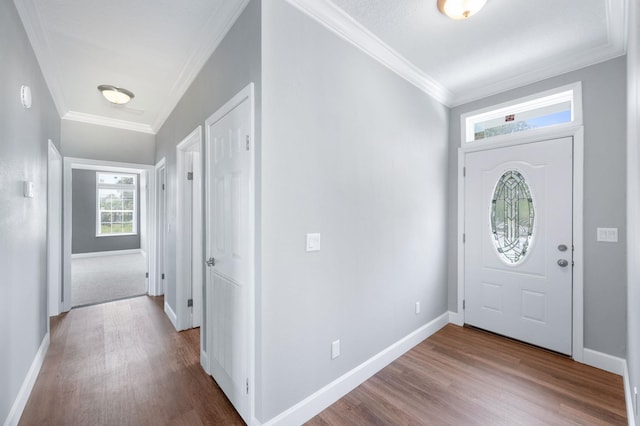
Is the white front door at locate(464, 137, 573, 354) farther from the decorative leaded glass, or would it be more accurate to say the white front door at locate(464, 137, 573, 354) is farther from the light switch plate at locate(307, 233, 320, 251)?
the light switch plate at locate(307, 233, 320, 251)

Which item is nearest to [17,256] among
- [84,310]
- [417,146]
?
[84,310]

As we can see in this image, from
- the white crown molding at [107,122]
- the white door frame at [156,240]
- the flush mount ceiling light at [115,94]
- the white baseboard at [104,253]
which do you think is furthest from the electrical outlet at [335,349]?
A: the white baseboard at [104,253]

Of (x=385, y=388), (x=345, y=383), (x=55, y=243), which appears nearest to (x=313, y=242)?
(x=345, y=383)

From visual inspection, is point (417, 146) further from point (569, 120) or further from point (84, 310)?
point (84, 310)

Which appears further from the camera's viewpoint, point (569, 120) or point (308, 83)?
point (569, 120)

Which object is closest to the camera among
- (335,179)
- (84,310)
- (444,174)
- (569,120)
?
(335,179)

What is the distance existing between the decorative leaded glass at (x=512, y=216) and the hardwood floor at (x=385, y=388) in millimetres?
986

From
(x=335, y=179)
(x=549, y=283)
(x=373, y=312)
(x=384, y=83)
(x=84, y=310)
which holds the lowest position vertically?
(x=84, y=310)

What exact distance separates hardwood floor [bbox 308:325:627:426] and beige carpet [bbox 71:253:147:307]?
429 centimetres

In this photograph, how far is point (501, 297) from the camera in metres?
2.94

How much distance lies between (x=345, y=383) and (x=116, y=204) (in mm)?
9423

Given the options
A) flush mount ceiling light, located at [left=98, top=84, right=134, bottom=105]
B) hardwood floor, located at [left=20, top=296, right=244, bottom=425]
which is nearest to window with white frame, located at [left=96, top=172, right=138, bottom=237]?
hardwood floor, located at [left=20, top=296, right=244, bottom=425]

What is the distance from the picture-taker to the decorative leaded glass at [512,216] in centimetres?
278

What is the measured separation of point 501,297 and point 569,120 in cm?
188
